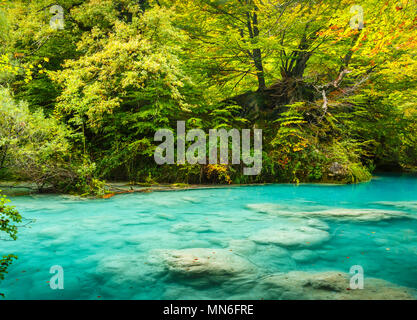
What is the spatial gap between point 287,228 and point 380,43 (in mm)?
3448

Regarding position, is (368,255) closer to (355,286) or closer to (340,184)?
(355,286)

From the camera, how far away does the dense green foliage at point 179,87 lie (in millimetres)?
9719

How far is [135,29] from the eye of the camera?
34.9ft

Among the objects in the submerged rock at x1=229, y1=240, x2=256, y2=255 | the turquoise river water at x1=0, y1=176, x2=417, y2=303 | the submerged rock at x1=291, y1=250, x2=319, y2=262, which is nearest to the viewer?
the turquoise river water at x1=0, y1=176, x2=417, y2=303

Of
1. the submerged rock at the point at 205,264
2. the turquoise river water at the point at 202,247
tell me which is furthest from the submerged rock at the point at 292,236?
the submerged rock at the point at 205,264

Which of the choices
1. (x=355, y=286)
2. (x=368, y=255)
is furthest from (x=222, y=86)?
(x=355, y=286)

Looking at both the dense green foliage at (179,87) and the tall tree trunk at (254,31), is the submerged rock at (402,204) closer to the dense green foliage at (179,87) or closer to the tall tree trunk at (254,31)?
the dense green foliage at (179,87)

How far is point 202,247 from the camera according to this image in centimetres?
459
